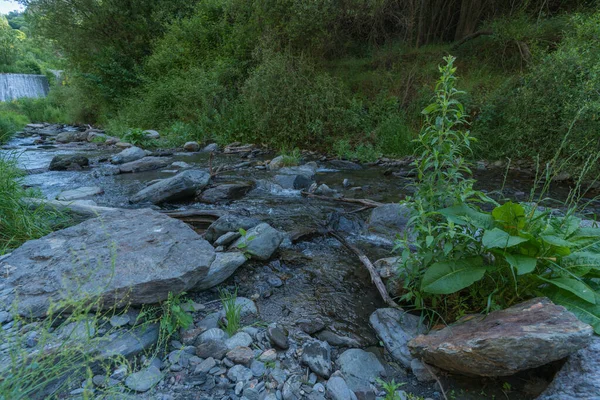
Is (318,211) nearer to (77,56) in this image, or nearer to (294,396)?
(294,396)

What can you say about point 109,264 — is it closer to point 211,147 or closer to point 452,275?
point 452,275

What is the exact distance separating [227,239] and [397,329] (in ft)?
6.60

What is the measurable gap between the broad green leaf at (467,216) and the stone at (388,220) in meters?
1.78

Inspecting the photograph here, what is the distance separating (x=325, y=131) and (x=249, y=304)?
7.65 metres

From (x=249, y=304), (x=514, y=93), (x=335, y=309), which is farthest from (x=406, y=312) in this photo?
(x=514, y=93)

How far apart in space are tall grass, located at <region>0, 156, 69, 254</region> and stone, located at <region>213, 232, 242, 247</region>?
1.78 m

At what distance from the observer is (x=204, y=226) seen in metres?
4.15

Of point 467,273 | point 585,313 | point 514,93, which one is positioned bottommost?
point 585,313

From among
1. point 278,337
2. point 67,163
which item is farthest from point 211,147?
point 278,337

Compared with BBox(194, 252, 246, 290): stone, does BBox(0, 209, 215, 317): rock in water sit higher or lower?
higher

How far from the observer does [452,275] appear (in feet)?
6.46

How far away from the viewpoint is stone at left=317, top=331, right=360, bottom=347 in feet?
7.37

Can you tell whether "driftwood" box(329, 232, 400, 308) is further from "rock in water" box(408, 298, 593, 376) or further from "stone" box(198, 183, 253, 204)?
"stone" box(198, 183, 253, 204)

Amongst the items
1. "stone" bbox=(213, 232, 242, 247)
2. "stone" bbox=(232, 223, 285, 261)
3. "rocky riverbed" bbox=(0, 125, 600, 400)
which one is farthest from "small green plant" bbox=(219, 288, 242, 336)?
"stone" bbox=(213, 232, 242, 247)
